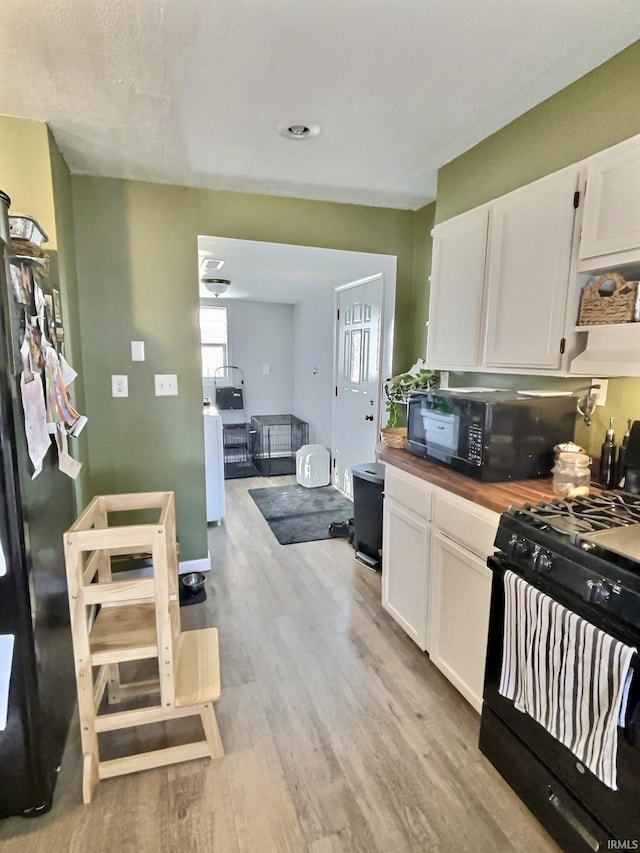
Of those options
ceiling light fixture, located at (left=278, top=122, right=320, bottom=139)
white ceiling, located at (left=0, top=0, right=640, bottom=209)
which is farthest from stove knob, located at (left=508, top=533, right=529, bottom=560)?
ceiling light fixture, located at (left=278, top=122, right=320, bottom=139)

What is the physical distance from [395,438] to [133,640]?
1.57 metres

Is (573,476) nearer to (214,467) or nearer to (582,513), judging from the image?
(582,513)

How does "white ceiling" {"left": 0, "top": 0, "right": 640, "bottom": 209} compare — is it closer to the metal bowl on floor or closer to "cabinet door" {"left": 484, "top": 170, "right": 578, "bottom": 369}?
A: "cabinet door" {"left": 484, "top": 170, "right": 578, "bottom": 369}

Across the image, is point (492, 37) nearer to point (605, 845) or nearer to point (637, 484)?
point (637, 484)

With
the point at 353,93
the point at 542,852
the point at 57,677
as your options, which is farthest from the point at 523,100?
the point at 57,677

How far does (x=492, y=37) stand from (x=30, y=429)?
1903 mm

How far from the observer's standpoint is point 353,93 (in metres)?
1.72

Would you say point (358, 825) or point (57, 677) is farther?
point (57, 677)

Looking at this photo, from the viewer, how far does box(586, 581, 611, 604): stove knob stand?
3.59 ft

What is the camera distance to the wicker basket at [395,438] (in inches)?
97.7

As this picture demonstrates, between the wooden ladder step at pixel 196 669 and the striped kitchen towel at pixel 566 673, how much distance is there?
998 millimetres

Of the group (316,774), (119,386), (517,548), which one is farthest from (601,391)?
(119,386)

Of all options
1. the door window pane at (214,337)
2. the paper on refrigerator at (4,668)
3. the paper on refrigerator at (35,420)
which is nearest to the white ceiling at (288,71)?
the paper on refrigerator at (35,420)

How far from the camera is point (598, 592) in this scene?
43.8 inches
